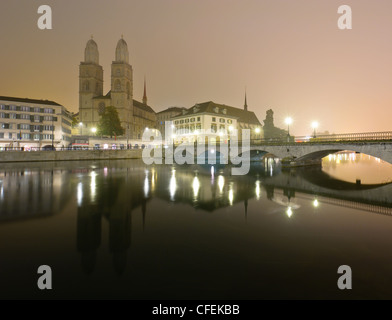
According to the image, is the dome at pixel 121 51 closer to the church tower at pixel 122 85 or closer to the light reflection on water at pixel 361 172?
the church tower at pixel 122 85

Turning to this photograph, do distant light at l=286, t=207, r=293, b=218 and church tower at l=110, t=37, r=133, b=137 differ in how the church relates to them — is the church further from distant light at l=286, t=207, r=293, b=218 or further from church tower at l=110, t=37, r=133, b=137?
distant light at l=286, t=207, r=293, b=218

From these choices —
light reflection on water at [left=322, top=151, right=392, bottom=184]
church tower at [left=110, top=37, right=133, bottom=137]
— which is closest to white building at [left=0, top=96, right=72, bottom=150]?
church tower at [left=110, top=37, right=133, bottom=137]

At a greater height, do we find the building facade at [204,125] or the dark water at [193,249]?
the building facade at [204,125]

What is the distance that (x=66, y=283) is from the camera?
5699 mm

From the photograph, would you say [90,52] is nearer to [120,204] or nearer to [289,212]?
[120,204]

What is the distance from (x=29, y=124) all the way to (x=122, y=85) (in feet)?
130

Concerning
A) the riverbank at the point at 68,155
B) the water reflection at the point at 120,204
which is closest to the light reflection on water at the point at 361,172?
the water reflection at the point at 120,204

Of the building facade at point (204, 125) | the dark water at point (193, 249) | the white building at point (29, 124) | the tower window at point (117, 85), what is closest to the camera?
the dark water at point (193, 249)

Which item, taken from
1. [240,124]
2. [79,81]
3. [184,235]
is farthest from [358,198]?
[79,81]

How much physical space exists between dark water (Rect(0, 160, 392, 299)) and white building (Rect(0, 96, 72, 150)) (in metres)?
66.9

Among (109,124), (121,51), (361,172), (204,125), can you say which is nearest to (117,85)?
(121,51)

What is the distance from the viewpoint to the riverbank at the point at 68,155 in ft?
162

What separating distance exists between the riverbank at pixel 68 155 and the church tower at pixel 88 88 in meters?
38.6
